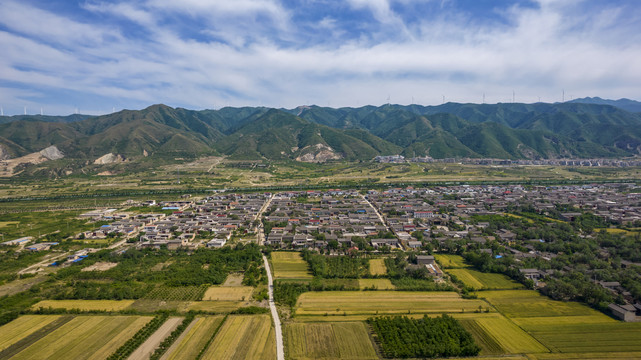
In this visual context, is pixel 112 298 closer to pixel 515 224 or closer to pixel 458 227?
pixel 458 227

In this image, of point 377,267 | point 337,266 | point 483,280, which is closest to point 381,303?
point 377,267

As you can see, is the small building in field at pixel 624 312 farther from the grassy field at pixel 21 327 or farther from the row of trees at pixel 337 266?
the grassy field at pixel 21 327

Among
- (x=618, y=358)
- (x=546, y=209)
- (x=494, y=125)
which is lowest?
(x=618, y=358)

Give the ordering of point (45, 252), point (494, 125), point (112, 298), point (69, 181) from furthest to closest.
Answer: point (494, 125) < point (69, 181) < point (45, 252) < point (112, 298)

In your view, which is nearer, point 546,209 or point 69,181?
point 546,209

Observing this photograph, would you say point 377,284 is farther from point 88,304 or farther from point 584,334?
point 88,304

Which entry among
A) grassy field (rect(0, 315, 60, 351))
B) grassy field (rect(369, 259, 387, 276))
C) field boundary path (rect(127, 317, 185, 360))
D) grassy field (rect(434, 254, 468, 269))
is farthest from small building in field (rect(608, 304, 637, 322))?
grassy field (rect(0, 315, 60, 351))

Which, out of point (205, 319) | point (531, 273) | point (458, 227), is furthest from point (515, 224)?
point (205, 319)

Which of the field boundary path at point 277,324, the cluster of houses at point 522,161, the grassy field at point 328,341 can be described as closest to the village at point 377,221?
the field boundary path at point 277,324
